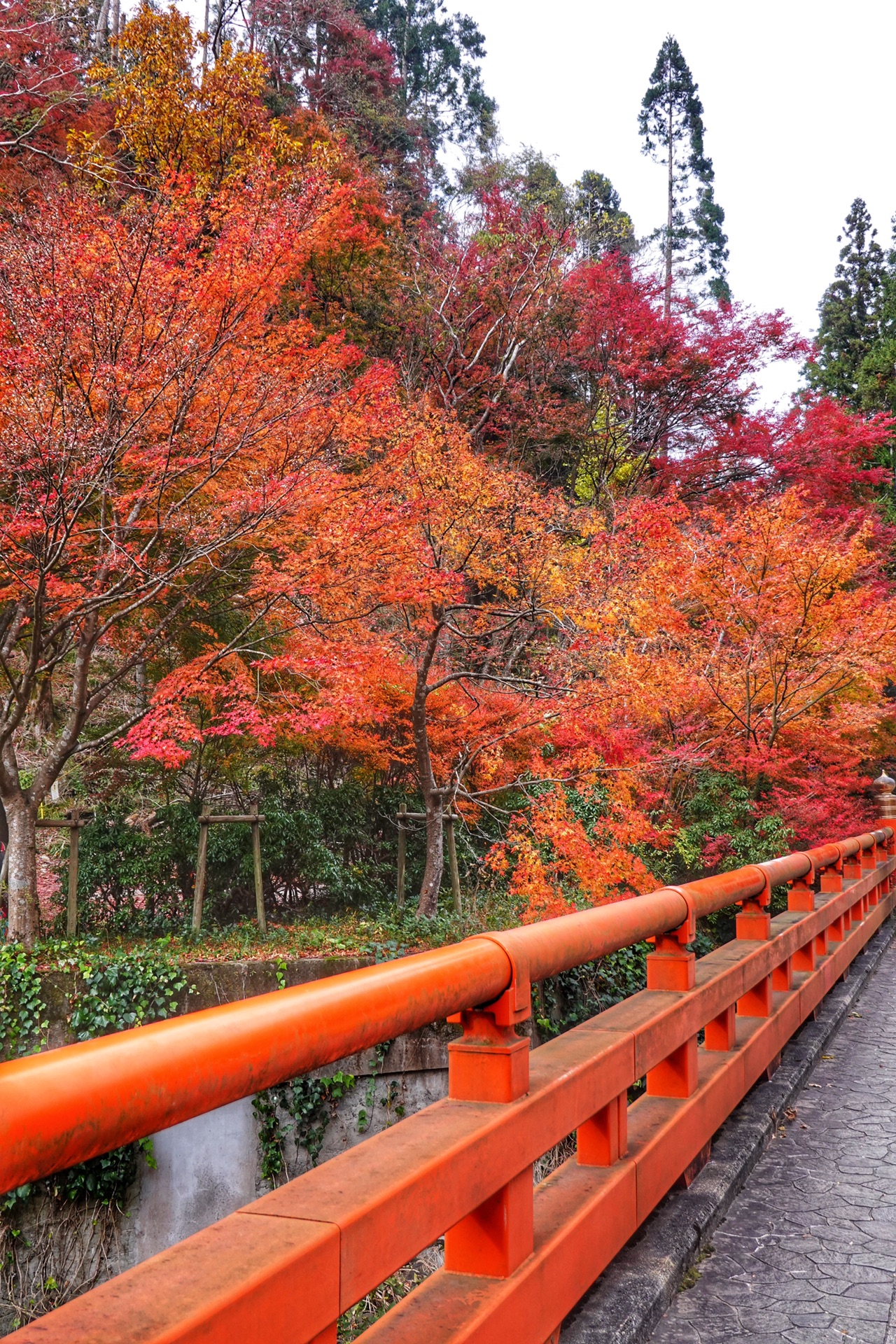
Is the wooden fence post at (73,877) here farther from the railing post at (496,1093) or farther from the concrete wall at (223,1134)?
the railing post at (496,1093)

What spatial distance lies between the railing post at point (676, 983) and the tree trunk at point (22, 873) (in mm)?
7883

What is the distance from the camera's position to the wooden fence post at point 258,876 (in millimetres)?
11344

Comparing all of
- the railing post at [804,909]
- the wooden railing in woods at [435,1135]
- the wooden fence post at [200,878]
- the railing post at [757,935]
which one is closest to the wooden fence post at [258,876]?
the wooden fence post at [200,878]

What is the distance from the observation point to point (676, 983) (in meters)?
3.55

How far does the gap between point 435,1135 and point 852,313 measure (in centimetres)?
3398

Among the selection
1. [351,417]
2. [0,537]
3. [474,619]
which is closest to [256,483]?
[351,417]

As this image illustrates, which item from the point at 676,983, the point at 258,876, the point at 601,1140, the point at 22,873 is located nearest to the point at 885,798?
the point at 258,876

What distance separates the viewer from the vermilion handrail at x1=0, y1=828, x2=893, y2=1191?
106cm

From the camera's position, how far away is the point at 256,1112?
27.2 ft

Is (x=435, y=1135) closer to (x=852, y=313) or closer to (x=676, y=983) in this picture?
(x=676, y=983)

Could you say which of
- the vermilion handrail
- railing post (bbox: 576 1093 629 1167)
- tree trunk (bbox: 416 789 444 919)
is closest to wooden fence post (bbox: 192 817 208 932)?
tree trunk (bbox: 416 789 444 919)

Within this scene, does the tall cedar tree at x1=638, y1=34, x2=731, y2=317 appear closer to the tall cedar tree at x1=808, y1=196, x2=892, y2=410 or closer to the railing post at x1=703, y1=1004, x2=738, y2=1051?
the tall cedar tree at x1=808, y1=196, x2=892, y2=410

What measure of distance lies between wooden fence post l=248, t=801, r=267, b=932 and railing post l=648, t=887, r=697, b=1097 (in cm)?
839

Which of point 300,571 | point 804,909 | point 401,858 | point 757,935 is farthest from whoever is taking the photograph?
point 401,858
